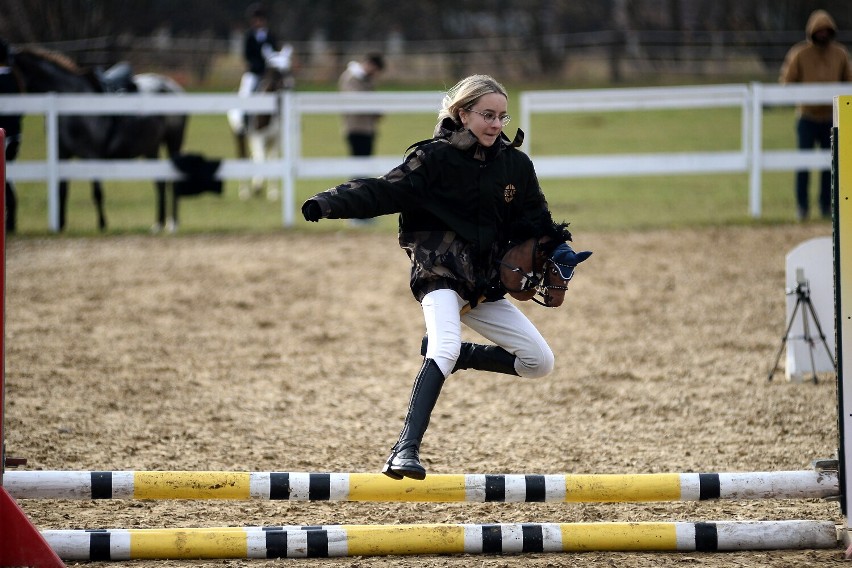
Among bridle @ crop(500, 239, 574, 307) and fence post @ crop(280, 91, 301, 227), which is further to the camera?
fence post @ crop(280, 91, 301, 227)

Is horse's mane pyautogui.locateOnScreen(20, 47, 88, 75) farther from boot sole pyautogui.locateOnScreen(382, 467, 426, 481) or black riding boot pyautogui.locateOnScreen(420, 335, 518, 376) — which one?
boot sole pyautogui.locateOnScreen(382, 467, 426, 481)

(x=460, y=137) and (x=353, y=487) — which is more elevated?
(x=460, y=137)

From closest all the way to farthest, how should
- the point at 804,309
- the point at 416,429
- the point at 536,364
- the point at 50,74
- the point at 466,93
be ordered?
the point at 416,429 → the point at 466,93 → the point at 536,364 → the point at 804,309 → the point at 50,74

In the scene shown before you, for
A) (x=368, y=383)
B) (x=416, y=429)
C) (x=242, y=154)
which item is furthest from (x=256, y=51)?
(x=416, y=429)

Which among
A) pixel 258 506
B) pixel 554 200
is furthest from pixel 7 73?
pixel 258 506

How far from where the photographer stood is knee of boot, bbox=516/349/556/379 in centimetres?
476

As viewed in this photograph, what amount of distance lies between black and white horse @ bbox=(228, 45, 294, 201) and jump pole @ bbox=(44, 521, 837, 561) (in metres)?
12.7

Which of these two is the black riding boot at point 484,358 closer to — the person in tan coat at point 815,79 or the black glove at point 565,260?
the black glove at point 565,260

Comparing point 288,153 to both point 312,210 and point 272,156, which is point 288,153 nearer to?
point 272,156

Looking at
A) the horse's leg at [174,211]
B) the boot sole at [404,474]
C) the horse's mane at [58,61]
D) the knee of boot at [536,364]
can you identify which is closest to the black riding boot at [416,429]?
the boot sole at [404,474]

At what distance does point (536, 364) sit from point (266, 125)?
497 inches

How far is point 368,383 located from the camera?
7.73m

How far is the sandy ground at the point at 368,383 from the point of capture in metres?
5.09

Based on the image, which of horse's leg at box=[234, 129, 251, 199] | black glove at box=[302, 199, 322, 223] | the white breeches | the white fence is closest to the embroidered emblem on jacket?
the white breeches
